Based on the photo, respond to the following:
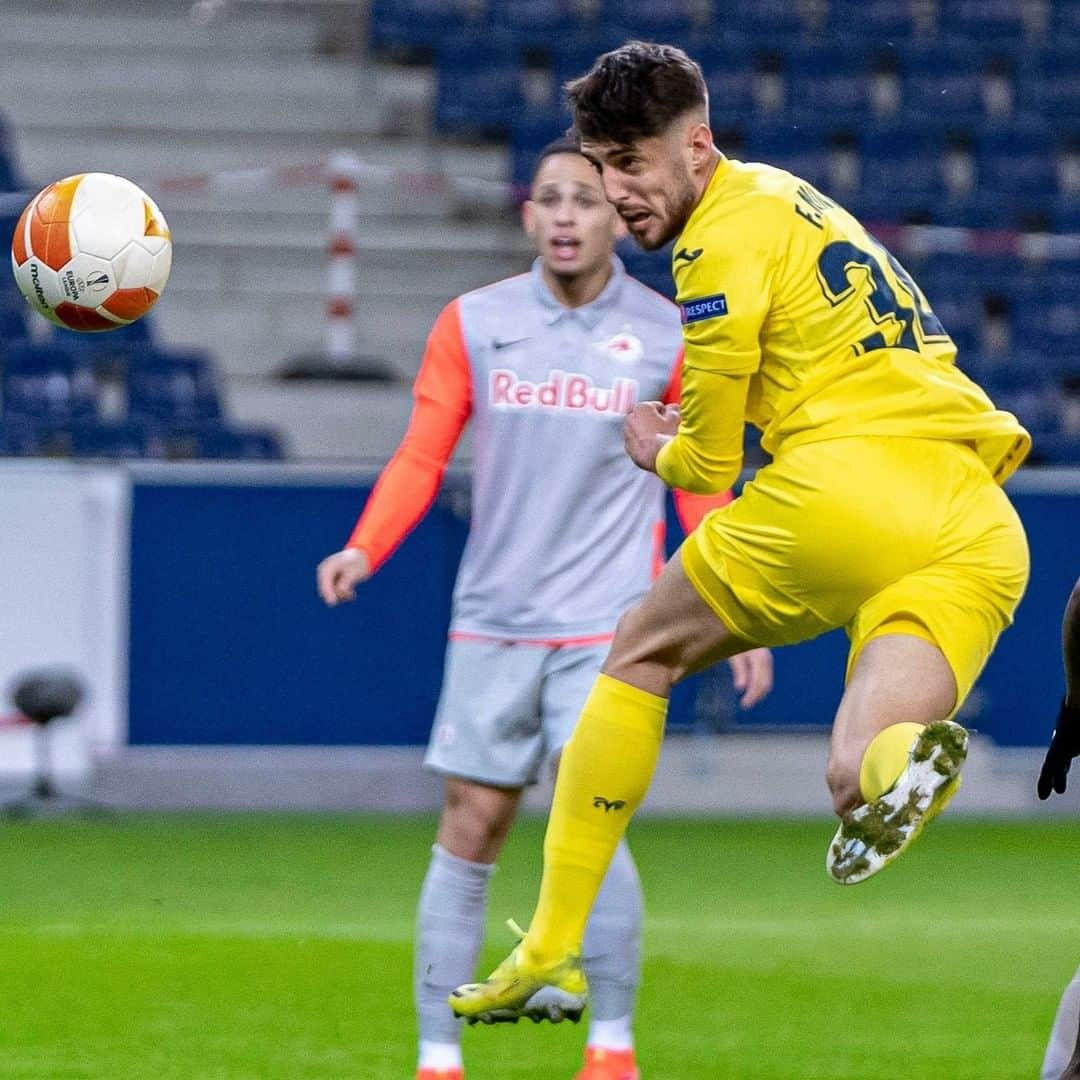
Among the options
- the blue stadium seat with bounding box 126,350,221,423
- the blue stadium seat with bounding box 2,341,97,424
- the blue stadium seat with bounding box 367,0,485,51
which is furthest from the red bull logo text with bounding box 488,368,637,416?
the blue stadium seat with bounding box 367,0,485,51

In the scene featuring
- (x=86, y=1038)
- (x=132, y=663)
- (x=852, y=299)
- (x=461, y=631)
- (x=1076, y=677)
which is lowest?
(x=132, y=663)

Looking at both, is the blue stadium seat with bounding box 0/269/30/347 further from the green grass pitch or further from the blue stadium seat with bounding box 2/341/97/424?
the green grass pitch

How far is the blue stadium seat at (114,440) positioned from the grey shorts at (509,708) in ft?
23.3

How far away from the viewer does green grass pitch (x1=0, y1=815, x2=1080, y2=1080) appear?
5305 mm

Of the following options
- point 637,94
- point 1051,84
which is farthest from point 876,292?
point 1051,84

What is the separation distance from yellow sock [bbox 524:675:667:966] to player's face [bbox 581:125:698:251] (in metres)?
0.86

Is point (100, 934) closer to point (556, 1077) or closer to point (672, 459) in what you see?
point (556, 1077)

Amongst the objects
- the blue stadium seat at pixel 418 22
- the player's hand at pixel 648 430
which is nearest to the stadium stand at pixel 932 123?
the blue stadium seat at pixel 418 22

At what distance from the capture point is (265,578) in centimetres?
1040

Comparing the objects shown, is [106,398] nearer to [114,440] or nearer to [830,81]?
[114,440]

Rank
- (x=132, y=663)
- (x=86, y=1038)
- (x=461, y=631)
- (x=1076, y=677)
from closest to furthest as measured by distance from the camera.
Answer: (x=1076, y=677), (x=461, y=631), (x=86, y=1038), (x=132, y=663)

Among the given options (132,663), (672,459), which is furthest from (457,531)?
(672,459)

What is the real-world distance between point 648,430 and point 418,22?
11184 mm

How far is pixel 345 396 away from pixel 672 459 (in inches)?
362
